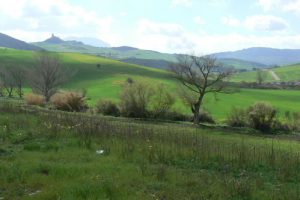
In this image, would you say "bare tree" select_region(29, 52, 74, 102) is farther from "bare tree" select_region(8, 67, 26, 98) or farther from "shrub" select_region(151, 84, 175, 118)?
"shrub" select_region(151, 84, 175, 118)

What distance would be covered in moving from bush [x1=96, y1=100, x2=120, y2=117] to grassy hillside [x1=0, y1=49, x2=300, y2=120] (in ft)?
53.3

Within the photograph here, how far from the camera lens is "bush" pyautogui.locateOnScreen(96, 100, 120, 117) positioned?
67.2 meters

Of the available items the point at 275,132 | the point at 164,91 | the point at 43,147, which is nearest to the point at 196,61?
the point at 164,91

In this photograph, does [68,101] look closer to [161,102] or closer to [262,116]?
[161,102]

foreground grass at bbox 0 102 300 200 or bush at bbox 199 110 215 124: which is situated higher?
foreground grass at bbox 0 102 300 200

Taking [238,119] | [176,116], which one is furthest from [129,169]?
[238,119]

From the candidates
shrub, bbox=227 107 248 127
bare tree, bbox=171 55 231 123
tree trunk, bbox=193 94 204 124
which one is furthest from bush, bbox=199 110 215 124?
tree trunk, bbox=193 94 204 124

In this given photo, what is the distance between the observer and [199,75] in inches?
2805

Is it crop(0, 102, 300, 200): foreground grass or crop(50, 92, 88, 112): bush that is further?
crop(50, 92, 88, 112): bush

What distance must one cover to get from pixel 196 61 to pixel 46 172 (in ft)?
198

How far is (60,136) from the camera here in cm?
1867

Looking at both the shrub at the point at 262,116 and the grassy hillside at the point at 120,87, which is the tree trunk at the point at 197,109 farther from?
the grassy hillside at the point at 120,87

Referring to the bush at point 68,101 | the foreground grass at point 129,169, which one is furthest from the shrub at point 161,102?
the foreground grass at point 129,169

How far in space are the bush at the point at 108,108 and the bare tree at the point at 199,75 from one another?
37.2 feet
